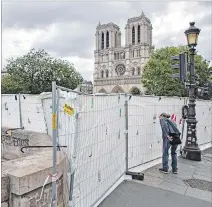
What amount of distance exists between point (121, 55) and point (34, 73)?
79.7 meters

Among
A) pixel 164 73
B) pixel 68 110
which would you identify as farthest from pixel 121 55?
pixel 68 110

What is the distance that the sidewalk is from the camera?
4.25 m

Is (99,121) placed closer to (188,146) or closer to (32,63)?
(188,146)

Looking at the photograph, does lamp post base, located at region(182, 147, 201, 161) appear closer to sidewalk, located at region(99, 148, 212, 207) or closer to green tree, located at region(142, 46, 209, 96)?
sidewalk, located at region(99, 148, 212, 207)

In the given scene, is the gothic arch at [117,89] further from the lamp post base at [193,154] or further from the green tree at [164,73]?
Answer: the lamp post base at [193,154]

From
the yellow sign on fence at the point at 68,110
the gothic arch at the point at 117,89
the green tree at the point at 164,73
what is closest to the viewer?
the yellow sign on fence at the point at 68,110

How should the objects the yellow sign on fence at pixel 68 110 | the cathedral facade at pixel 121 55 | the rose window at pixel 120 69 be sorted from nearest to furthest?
1. the yellow sign on fence at pixel 68 110
2. the cathedral facade at pixel 121 55
3. the rose window at pixel 120 69

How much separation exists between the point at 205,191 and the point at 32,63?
28.9m

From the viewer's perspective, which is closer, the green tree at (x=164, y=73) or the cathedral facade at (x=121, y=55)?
the green tree at (x=164, y=73)

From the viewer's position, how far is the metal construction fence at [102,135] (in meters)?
3.16

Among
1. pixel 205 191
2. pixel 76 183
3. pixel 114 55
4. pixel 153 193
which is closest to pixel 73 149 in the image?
pixel 76 183

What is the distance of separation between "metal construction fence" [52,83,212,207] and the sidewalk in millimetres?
281

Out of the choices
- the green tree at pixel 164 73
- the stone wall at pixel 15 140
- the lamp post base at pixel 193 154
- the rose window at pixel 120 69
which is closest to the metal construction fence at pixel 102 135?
the lamp post base at pixel 193 154

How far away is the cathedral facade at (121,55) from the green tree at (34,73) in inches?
2496
